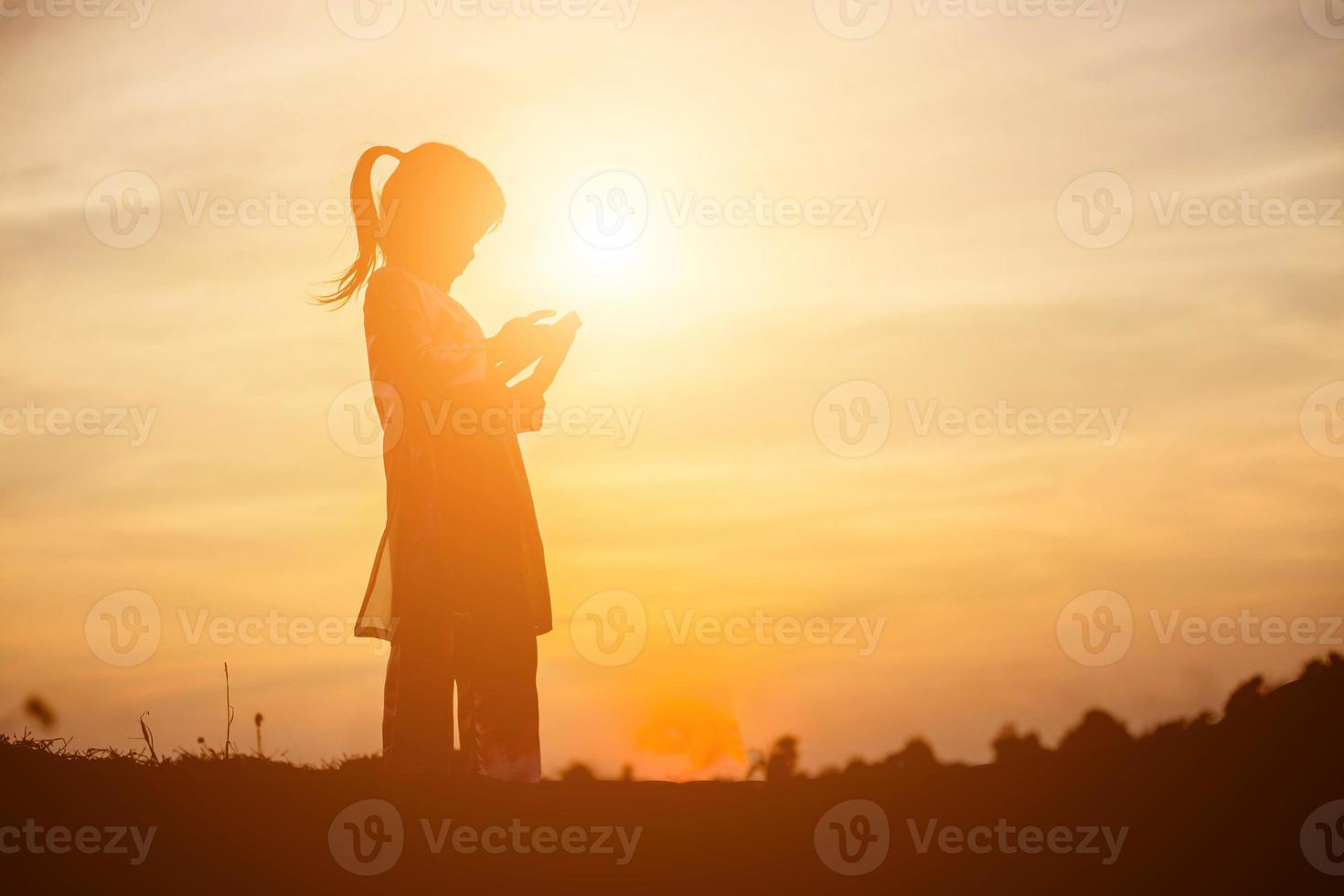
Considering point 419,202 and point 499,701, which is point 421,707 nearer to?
point 499,701

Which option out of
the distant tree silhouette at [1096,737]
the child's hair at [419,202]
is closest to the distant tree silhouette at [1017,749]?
the distant tree silhouette at [1096,737]

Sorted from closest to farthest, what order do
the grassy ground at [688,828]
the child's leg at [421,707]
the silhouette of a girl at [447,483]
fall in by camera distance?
the grassy ground at [688,828] < the child's leg at [421,707] < the silhouette of a girl at [447,483]

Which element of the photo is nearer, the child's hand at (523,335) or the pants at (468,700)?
the pants at (468,700)

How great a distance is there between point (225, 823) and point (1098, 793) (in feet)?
17.2

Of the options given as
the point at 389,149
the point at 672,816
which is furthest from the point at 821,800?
the point at 389,149

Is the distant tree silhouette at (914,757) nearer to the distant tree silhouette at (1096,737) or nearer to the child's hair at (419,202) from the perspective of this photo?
the distant tree silhouette at (1096,737)

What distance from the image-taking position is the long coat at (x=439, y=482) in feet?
29.7

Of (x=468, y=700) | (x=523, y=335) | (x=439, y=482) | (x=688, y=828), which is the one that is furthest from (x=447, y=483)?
(x=688, y=828)

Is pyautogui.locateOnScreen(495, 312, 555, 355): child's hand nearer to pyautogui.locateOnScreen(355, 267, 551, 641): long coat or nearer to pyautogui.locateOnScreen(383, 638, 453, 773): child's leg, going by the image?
pyautogui.locateOnScreen(355, 267, 551, 641): long coat

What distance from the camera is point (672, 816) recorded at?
8.62 metres

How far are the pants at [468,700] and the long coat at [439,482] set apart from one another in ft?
0.41

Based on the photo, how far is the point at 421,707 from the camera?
8.91m

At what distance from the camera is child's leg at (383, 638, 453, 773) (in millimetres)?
8883

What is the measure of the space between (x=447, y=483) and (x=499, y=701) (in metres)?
1.42
